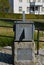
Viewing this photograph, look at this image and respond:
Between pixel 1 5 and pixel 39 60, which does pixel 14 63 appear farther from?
pixel 1 5

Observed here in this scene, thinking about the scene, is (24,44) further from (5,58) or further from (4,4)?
(4,4)

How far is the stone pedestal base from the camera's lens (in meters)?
6.06

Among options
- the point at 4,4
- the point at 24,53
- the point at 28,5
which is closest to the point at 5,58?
the point at 24,53

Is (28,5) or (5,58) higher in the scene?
(5,58)

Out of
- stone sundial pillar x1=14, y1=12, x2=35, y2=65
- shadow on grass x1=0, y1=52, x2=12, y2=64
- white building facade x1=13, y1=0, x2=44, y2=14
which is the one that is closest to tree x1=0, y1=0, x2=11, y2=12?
white building facade x1=13, y1=0, x2=44, y2=14

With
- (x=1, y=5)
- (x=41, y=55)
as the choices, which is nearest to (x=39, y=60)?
(x=41, y=55)

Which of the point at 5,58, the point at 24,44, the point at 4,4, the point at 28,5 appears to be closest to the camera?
the point at 24,44

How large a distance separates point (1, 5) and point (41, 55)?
148 feet

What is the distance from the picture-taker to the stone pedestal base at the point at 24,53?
19.9 feet

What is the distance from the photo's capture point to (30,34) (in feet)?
20.0

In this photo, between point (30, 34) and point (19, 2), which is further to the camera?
point (19, 2)

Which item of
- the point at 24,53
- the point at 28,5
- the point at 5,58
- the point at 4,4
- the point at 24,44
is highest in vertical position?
the point at 24,44

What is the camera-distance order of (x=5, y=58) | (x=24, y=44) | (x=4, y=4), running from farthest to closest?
(x=4, y=4) < (x=5, y=58) < (x=24, y=44)

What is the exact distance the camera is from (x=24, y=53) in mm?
6094
